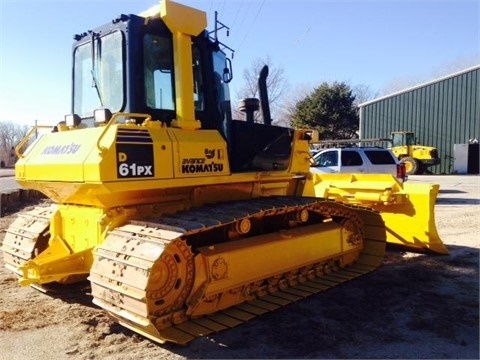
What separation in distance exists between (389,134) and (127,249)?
31.2 m

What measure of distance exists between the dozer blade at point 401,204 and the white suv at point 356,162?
7.06m

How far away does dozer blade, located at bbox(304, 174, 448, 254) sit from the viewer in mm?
6949

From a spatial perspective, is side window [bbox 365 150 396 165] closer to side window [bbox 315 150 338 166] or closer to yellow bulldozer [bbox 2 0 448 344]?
side window [bbox 315 150 338 166]

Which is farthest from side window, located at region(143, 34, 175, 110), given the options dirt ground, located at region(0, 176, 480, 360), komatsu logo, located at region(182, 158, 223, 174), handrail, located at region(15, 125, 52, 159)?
dirt ground, located at region(0, 176, 480, 360)

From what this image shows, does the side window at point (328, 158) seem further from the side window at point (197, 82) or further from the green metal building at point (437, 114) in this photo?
the green metal building at point (437, 114)

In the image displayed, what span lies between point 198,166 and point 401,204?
3876mm

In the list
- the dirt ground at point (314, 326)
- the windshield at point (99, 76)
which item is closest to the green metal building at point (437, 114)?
the dirt ground at point (314, 326)

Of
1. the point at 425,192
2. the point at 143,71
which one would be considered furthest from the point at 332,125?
the point at 143,71

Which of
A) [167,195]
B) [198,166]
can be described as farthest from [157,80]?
[167,195]

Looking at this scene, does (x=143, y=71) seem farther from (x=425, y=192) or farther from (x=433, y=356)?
(x=425, y=192)

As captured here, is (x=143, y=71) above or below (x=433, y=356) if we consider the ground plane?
above

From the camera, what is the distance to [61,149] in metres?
4.64

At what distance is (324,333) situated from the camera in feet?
14.4

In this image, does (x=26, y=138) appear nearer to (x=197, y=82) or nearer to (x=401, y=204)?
(x=197, y=82)
